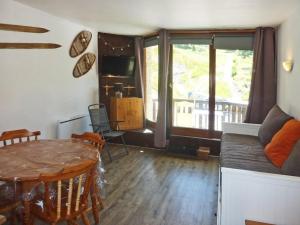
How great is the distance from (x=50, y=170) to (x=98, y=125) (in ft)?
8.38

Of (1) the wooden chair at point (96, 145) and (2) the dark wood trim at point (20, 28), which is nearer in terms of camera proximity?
(1) the wooden chair at point (96, 145)

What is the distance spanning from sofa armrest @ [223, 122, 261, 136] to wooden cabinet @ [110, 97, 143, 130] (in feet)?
6.10

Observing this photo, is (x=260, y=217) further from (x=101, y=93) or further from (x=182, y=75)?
(x=101, y=93)

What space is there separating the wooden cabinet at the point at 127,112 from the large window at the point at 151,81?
0.28 metres

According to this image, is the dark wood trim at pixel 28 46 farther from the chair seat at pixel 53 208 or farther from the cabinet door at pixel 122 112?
the chair seat at pixel 53 208

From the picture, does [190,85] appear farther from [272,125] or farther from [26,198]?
[26,198]

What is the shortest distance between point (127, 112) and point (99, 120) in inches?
26.3

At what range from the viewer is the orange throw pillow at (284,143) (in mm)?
2494

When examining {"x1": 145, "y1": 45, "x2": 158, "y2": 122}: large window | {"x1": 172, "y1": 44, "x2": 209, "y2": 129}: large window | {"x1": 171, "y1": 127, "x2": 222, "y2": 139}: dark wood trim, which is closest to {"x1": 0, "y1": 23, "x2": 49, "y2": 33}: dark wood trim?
{"x1": 145, "y1": 45, "x2": 158, "y2": 122}: large window

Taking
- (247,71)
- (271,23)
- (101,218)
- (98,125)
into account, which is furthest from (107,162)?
(271,23)

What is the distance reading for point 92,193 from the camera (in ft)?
7.93

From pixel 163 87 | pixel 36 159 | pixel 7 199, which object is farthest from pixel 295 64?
pixel 7 199

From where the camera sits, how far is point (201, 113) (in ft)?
16.5

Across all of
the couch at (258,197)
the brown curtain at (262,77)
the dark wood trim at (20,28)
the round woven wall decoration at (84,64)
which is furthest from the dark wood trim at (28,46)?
the brown curtain at (262,77)
